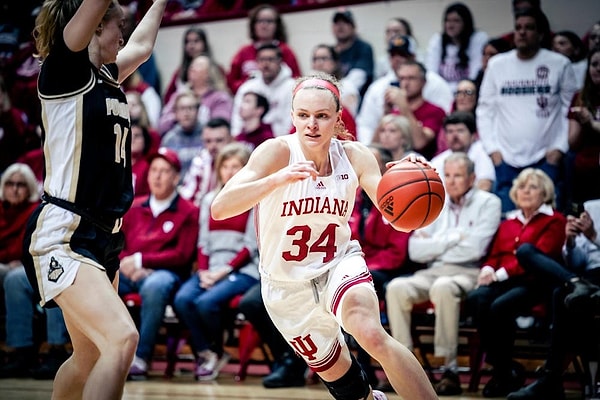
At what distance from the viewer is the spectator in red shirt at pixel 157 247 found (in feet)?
25.3

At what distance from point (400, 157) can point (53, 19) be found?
443cm

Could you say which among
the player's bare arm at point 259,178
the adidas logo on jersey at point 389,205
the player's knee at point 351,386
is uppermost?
the player's bare arm at point 259,178

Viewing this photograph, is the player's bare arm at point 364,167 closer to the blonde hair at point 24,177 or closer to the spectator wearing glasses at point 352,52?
the spectator wearing glasses at point 352,52

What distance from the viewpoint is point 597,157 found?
7465 mm

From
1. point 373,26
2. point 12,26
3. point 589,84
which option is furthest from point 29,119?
point 589,84

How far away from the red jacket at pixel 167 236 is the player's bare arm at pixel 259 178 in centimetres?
362

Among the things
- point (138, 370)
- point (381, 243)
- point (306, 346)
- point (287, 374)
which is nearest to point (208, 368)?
point (138, 370)

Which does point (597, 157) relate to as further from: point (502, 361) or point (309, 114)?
point (309, 114)

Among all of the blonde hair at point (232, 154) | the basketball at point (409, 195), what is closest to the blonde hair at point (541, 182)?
the blonde hair at point (232, 154)

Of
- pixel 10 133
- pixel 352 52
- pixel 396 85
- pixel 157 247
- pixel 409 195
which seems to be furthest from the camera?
pixel 10 133

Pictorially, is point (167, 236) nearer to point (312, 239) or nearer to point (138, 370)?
point (138, 370)

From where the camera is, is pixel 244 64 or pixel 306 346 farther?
pixel 244 64

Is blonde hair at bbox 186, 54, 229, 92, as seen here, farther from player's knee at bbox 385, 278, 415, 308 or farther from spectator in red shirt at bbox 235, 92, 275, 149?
player's knee at bbox 385, 278, 415, 308

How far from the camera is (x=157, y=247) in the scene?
816cm
